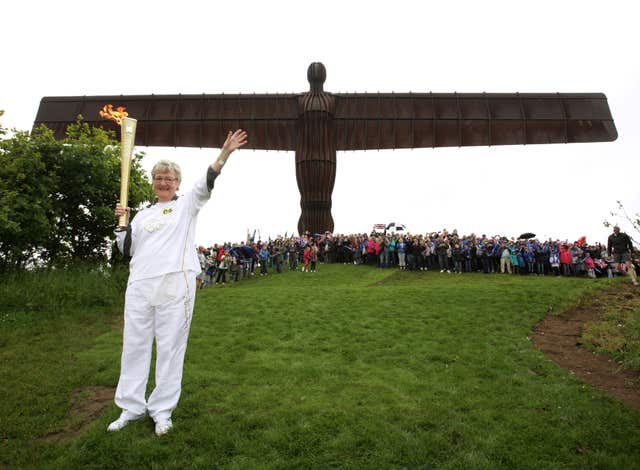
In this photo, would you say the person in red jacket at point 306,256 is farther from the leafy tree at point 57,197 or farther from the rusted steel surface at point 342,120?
the leafy tree at point 57,197

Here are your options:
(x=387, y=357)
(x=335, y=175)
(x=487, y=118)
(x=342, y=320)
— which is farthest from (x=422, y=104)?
(x=387, y=357)

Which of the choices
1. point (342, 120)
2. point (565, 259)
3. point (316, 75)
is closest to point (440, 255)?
point (565, 259)

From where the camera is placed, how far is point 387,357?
7121 mm

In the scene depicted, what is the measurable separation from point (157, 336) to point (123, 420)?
0.90 meters

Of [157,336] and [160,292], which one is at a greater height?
[160,292]

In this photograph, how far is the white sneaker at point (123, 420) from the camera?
153 inches

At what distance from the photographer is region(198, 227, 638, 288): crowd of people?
63.8ft

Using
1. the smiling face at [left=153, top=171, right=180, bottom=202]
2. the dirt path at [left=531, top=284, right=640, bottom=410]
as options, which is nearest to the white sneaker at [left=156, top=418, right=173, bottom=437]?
the smiling face at [left=153, top=171, right=180, bottom=202]

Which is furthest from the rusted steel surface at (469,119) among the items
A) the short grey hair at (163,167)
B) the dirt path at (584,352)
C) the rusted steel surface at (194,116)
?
the short grey hair at (163,167)

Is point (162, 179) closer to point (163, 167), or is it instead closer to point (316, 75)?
point (163, 167)

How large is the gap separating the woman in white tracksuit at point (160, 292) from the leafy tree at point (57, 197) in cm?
923

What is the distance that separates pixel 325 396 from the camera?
516cm

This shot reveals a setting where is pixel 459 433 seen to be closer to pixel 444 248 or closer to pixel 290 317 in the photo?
pixel 290 317

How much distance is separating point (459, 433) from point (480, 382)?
192cm
